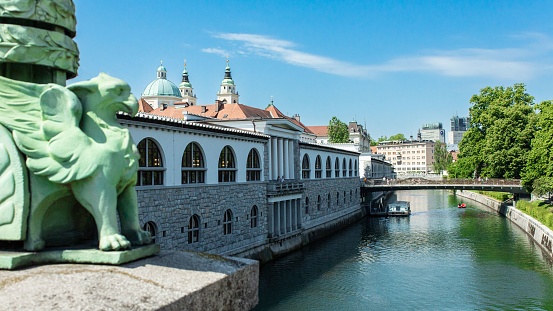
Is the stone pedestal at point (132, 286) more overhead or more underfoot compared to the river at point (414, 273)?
more overhead

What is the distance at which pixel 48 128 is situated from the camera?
12461 millimetres

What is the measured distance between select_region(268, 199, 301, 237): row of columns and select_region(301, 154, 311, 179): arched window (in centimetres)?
508

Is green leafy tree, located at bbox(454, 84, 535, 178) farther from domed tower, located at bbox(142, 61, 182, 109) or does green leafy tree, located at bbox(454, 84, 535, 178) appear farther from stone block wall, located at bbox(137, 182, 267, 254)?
domed tower, located at bbox(142, 61, 182, 109)

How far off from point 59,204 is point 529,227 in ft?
132

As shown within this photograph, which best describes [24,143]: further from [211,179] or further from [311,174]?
[311,174]

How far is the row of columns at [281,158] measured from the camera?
118 feet

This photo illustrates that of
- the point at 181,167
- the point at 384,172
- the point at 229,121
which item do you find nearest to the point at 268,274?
the point at 181,167

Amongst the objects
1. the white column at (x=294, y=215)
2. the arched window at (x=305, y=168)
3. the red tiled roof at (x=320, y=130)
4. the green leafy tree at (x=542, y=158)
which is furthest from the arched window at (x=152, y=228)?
the red tiled roof at (x=320, y=130)

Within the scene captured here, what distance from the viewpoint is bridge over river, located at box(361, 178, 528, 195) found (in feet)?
172

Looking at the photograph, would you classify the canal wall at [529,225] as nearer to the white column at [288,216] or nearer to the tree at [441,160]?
the white column at [288,216]

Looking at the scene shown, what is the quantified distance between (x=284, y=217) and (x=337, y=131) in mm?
60142

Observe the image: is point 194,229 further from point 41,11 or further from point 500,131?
point 500,131

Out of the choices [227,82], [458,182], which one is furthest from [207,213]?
[227,82]

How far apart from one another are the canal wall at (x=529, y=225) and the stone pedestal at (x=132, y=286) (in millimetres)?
27095
